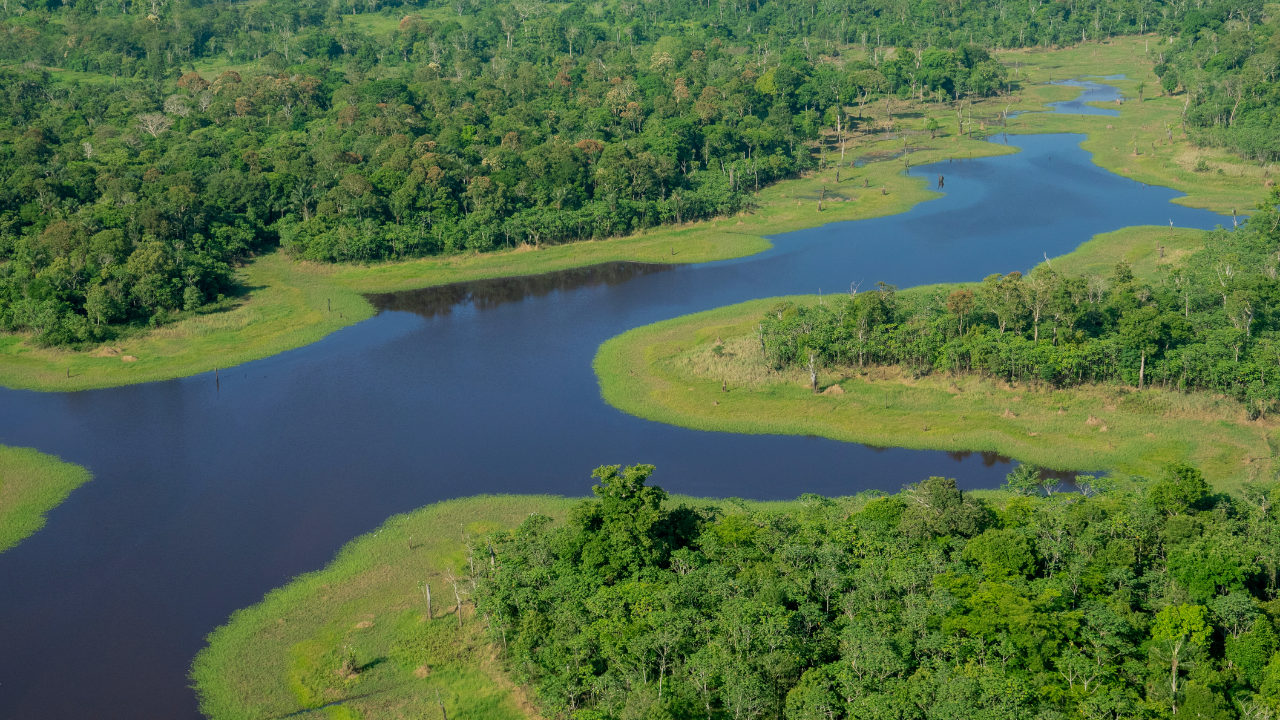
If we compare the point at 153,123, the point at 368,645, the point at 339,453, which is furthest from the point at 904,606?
the point at 153,123

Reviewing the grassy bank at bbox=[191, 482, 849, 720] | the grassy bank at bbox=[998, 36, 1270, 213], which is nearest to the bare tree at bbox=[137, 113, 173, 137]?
the grassy bank at bbox=[191, 482, 849, 720]

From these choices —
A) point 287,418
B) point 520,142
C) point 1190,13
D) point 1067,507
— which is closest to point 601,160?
point 520,142

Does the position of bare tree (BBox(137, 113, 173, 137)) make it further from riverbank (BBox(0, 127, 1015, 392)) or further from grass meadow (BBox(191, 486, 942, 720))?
grass meadow (BBox(191, 486, 942, 720))

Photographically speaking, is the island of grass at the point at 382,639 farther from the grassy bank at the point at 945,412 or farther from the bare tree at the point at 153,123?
the bare tree at the point at 153,123

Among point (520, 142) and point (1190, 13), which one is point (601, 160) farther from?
point (1190, 13)

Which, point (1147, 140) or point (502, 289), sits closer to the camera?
point (502, 289)

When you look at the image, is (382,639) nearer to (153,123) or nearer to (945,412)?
(945,412)
